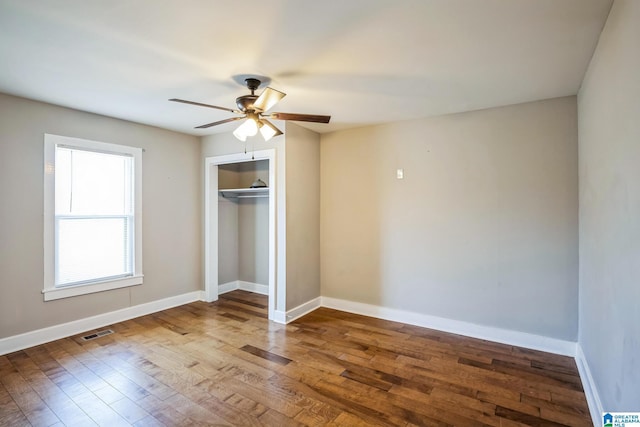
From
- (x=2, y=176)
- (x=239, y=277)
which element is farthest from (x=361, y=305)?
(x=2, y=176)

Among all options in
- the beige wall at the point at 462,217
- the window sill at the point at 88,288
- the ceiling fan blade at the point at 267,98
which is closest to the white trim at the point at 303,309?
the beige wall at the point at 462,217

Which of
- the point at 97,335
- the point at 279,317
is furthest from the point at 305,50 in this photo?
the point at 97,335

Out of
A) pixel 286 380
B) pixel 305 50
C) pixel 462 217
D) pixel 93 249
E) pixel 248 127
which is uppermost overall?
pixel 305 50

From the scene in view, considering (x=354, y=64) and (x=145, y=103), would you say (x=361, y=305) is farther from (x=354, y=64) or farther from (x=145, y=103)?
(x=145, y=103)

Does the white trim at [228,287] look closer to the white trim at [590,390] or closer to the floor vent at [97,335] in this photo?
the floor vent at [97,335]

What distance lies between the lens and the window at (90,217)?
3475mm

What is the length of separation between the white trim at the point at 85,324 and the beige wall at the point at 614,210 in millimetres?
4753

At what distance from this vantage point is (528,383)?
2.65m

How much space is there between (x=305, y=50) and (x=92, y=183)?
3.22m

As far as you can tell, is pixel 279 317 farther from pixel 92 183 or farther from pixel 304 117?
pixel 92 183

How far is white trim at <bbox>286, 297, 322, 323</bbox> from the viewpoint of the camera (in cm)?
408

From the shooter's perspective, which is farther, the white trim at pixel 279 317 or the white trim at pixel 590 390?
the white trim at pixel 279 317

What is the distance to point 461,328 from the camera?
3682 mm

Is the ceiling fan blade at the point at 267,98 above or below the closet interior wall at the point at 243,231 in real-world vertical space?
above
